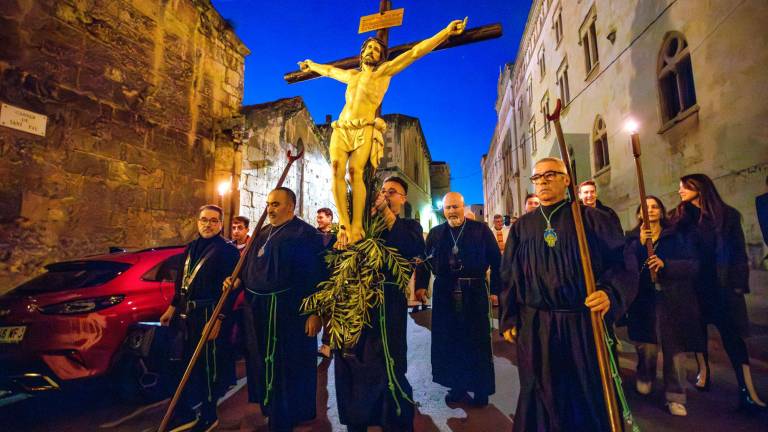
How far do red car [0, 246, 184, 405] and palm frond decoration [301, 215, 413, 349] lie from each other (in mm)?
2229

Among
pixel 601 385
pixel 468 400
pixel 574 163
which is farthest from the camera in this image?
pixel 574 163

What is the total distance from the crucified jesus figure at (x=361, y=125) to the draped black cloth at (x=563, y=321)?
1.36 meters

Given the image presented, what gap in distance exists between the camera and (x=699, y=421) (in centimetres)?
310

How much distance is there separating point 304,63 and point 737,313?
498 cm

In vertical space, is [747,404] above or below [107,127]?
below

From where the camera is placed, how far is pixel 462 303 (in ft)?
12.9

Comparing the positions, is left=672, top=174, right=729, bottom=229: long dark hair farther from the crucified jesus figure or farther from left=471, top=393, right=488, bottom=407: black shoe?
the crucified jesus figure

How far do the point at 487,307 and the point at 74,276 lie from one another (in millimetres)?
4539

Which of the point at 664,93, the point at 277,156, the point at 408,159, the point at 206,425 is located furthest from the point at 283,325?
the point at 408,159

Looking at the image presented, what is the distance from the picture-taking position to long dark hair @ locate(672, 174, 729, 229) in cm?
359

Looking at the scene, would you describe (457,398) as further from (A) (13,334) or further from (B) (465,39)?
(A) (13,334)

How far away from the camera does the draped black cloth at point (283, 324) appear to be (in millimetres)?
3041

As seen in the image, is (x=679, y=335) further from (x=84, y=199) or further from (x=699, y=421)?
(x=84, y=199)

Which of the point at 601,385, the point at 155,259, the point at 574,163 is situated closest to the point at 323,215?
the point at 155,259
